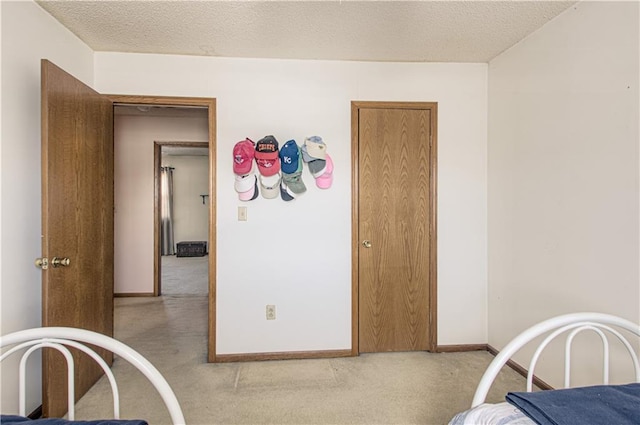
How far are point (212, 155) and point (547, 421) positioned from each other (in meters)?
2.45

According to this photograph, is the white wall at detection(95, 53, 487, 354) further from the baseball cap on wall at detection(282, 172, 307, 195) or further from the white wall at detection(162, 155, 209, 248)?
the white wall at detection(162, 155, 209, 248)

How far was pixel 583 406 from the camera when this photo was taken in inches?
36.0

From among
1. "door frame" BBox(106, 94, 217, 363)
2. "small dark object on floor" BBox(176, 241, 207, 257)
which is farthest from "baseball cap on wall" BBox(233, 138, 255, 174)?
"small dark object on floor" BBox(176, 241, 207, 257)

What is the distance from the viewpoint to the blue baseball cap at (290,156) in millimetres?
2523

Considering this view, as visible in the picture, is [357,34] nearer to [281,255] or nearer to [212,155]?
[212,155]

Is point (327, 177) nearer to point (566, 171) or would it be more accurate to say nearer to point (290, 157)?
point (290, 157)

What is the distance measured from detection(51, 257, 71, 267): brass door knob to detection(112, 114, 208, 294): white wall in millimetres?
2807

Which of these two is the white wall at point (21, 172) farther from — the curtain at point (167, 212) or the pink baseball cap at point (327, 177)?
the curtain at point (167, 212)

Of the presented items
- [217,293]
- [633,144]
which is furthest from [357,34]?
[217,293]

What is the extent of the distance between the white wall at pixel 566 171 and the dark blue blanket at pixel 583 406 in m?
→ 0.95

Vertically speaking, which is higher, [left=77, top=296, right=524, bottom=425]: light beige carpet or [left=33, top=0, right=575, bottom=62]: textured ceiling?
[left=33, top=0, right=575, bottom=62]: textured ceiling

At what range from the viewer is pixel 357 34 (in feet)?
7.50

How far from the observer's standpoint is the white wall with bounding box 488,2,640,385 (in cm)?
169

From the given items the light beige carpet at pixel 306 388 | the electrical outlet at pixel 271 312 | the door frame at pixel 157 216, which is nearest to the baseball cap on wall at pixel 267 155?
the electrical outlet at pixel 271 312
